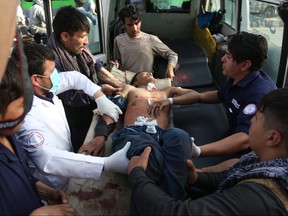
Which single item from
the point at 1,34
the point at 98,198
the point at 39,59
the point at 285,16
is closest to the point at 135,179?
the point at 98,198

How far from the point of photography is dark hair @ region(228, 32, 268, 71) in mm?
2285

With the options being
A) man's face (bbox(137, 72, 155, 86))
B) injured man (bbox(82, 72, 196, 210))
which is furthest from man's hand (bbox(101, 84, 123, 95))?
injured man (bbox(82, 72, 196, 210))

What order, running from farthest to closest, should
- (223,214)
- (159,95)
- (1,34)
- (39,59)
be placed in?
(159,95) < (39,59) < (223,214) < (1,34)

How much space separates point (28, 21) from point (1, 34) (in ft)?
26.5

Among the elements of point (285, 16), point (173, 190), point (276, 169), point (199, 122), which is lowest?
point (199, 122)

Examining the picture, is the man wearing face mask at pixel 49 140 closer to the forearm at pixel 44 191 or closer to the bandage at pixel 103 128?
the forearm at pixel 44 191

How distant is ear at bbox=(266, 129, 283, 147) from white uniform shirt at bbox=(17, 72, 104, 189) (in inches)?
37.3

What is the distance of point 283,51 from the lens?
256cm

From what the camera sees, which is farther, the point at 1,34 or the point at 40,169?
the point at 40,169

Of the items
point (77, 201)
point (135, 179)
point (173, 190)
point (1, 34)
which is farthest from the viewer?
point (77, 201)

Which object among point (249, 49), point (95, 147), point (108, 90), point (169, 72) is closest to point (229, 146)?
point (249, 49)

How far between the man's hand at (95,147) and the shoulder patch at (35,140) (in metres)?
0.54

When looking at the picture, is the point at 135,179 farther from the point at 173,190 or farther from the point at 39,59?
the point at 39,59

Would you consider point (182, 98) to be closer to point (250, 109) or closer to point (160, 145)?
point (250, 109)
